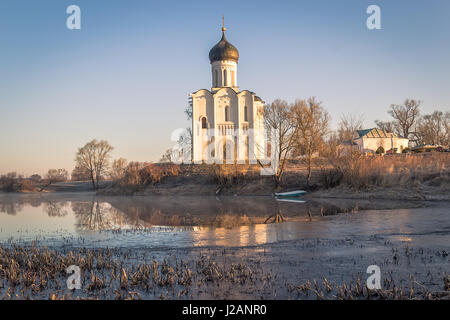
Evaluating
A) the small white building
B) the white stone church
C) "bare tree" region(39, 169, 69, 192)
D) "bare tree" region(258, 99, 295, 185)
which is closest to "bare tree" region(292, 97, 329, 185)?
"bare tree" region(258, 99, 295, 185)

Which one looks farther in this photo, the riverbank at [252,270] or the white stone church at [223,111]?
the white stone church at [223,111]

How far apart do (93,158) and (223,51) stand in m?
20.1

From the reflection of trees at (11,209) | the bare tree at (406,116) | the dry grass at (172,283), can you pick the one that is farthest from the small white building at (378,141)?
the dry grass at (172,283)

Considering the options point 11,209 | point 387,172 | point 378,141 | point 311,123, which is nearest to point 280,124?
point 311,123

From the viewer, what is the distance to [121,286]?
552cm

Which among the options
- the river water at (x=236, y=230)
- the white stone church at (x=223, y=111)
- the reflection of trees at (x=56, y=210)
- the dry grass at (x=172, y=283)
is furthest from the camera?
the white stone church at (x=223, y=111)

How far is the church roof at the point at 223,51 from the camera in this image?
121 ft

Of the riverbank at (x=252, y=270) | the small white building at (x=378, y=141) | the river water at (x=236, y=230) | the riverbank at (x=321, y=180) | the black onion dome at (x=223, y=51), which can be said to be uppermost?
the black onion dome at (x=223, y=51)

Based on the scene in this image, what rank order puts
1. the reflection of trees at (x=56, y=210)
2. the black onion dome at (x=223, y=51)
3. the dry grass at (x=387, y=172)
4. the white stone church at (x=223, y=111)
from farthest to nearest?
the white stone church at (x=223, y=111) → the black onion dome at (x=223, y=51) → the dry grass at (x=387, y=172) → the reflection of trees at (x=56, y=210)

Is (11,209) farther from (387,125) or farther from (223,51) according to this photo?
(387,125)

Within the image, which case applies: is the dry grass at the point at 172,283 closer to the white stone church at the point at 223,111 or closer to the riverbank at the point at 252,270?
the riverbank at the point at 252,270

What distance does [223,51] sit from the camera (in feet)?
120

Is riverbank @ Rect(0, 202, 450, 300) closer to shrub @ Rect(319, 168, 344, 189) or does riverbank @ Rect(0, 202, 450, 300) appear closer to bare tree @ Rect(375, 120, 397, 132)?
shrub @ Rect(319, 168, 344, 189)
